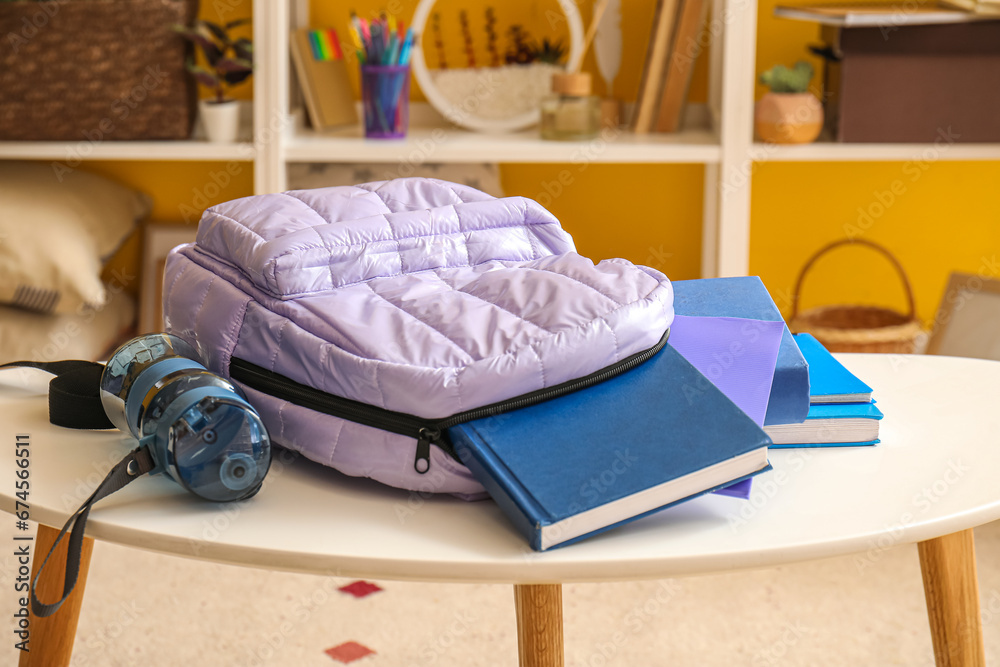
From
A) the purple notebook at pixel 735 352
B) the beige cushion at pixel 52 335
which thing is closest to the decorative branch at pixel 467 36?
the beige cushion at pixel 52 335

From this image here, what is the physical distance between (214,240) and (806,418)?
0.49 meters

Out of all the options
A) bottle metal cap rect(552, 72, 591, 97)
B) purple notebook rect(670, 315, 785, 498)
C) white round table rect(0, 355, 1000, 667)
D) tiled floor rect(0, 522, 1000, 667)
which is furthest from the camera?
bottle metal cap rect(552, 72, 591, 97)

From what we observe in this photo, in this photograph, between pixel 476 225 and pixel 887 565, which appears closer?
pixel 476 225

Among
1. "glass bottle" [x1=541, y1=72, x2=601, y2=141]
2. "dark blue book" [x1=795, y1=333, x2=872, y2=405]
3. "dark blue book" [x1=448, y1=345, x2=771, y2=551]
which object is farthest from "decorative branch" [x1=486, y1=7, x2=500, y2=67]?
"dark blue book" [x1=448, y1=345, x2=771, y2=551]

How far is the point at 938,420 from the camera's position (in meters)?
0.79

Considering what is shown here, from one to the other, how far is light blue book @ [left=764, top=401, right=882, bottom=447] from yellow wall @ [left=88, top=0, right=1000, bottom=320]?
140cm

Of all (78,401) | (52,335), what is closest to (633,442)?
(78,401)

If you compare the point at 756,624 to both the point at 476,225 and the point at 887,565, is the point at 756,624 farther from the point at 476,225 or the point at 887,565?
the point at 476,225

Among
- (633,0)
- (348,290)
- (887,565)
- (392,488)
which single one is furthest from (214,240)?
(633,0)

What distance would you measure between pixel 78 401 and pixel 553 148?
3.75ft

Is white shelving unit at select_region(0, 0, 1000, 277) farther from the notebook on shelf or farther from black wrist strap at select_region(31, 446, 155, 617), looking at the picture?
black wrist strap at select_region(31, 446, 155, 617)

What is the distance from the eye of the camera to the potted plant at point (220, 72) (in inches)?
67.6

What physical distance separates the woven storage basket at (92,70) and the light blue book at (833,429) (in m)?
1.37

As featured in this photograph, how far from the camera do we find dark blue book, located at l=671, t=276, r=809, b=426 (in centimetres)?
71
